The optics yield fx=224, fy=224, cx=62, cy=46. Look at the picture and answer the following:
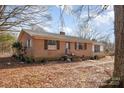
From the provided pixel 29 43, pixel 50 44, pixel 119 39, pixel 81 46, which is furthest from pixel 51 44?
pixel 119 39

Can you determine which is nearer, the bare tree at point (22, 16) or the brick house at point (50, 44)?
the bare tree at point (22, 16)

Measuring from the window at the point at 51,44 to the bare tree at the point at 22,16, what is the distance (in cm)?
422

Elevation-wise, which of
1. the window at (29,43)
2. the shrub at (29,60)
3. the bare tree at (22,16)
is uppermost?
the bare tree at (22,16)

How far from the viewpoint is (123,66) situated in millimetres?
3227

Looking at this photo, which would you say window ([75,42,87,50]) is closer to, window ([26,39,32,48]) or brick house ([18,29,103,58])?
brick house ([18,29,103,58])

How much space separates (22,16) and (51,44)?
192 inches

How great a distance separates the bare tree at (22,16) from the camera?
5211 millimetres

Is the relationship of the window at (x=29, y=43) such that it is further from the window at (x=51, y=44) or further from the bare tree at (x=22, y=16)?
the bare tree at (x=22, y=16)

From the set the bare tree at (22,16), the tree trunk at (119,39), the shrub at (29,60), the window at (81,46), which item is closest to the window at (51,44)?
the shrub at (29,60)

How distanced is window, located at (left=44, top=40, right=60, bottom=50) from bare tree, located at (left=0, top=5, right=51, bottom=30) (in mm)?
4218

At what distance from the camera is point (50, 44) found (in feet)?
34.4

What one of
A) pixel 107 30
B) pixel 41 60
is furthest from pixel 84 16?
pixel 41 60
